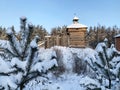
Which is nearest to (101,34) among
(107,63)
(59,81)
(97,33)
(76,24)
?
(97,33)

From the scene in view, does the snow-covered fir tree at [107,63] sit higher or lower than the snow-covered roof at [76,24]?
lower

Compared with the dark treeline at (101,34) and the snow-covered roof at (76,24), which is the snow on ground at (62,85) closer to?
the snow-covered roof at (76,24)

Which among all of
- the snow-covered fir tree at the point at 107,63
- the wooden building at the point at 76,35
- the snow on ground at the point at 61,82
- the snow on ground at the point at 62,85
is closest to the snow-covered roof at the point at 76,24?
the wooden building at the point at 76,35

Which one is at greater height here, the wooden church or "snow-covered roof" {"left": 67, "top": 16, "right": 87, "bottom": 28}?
"snow-covered roof" {"left": 67, "top": 16, "right": 87, "bottom": 28}

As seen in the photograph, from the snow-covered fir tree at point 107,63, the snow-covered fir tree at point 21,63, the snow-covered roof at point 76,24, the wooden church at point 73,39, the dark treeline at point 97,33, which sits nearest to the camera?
the snow-covered fir tree at point 21,63

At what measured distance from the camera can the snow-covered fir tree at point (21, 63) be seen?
16.4 feet

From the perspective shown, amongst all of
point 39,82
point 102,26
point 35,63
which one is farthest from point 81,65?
point 102,26

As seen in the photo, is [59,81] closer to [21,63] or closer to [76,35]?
[21,63]

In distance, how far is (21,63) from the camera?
516cm

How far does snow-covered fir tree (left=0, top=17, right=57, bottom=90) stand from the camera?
16.4ft

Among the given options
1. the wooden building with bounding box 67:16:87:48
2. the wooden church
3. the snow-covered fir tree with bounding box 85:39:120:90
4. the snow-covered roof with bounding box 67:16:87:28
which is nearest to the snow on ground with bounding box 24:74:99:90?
the snow-covered fir tree with bounding box 85:39:120:90

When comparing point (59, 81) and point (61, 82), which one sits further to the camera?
point (59, 81)

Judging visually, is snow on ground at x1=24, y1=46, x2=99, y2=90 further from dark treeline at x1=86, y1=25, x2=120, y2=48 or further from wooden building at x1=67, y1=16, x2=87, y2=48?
dark treeline at x1=86, y1=25, x2=120, y2=48

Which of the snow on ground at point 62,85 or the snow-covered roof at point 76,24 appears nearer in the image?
the snow on ground at point 62,85
